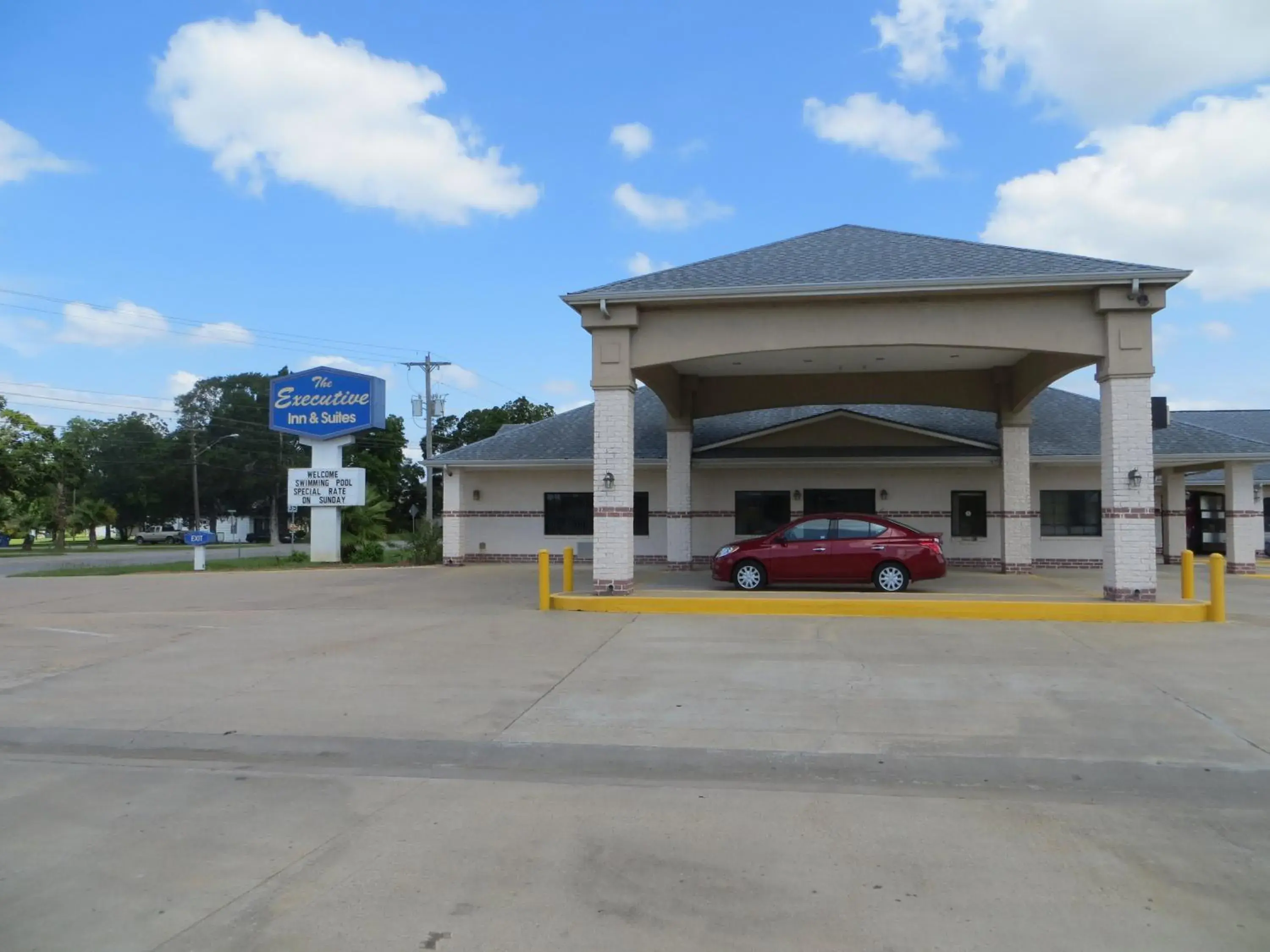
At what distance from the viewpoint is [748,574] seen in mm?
16375

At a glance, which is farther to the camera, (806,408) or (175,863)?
(806,408)

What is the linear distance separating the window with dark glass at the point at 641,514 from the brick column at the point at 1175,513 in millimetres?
13961

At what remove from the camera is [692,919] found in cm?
408

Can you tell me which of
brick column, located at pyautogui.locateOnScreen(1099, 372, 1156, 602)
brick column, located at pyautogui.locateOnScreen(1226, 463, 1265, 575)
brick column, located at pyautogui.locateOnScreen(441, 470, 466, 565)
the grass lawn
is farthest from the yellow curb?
the grass lawn

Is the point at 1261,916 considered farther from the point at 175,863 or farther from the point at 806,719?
the point at 175,863

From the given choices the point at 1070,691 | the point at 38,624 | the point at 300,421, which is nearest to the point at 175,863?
the point at 1070,691

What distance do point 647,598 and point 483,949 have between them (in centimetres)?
1057

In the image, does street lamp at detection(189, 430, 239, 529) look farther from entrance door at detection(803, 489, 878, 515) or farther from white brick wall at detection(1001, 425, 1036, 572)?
white brick wall at detection(1001, 425, 1036, 572)

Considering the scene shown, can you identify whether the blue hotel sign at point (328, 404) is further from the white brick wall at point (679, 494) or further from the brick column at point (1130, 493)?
the brick column at point (1130, 493)

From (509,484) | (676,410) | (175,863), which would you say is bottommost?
(175,863)

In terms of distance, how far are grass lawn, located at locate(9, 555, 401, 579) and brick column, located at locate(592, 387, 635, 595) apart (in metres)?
12.0

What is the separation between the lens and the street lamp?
2362 inches

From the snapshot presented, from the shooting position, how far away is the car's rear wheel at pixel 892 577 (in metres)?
16.2

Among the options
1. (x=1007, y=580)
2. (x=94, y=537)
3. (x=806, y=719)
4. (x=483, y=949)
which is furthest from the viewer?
(x=94, y=537)
